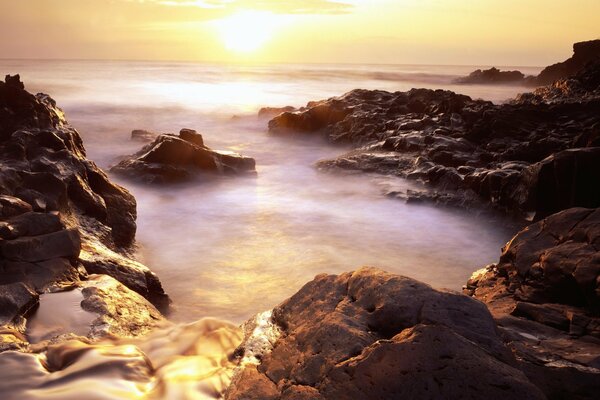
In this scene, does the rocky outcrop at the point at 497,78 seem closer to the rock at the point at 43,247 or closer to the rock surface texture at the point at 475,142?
the rock surface texture at the point at 475,142

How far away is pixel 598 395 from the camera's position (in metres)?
3.16

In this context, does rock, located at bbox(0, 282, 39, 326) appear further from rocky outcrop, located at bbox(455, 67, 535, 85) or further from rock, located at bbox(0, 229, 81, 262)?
rocky outcrop, located at bbox(455, 67, 535, 85)

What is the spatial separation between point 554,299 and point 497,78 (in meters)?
61.2

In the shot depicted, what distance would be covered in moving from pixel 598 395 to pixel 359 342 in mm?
1652

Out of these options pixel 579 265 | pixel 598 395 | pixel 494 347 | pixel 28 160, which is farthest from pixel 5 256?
pixel 579 265

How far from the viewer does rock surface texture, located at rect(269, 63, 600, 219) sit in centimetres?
851

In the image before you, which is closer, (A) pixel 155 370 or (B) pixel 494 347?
(B) pixel 494 347

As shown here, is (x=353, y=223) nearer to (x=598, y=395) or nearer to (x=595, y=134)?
(x=595, y=134)

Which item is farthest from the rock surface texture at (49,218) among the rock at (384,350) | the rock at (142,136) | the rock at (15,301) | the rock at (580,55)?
the rock at (580,55)

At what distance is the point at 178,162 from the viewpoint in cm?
1380

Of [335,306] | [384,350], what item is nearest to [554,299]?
[335,306]

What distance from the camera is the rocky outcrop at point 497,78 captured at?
55.0 metres

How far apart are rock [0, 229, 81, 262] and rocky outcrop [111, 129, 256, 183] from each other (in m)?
7.86

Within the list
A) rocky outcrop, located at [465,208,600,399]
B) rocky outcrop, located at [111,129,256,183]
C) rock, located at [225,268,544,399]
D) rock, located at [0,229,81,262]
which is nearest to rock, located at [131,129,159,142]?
rocky outcrop, located at [111,129,256,183]
